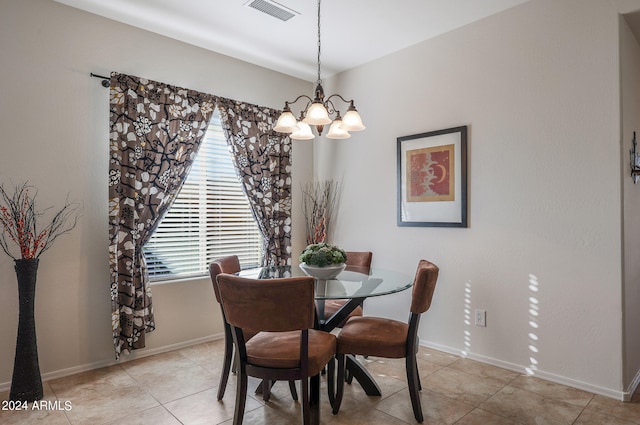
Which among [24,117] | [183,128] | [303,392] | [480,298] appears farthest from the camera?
[183,128]

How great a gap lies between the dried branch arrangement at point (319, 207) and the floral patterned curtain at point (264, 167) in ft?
1.02

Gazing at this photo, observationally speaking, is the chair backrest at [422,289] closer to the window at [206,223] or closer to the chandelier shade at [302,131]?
the chandelier shade at [302,131]

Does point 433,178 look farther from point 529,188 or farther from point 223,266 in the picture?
point 223,266

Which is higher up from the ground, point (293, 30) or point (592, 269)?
point (293, 30)

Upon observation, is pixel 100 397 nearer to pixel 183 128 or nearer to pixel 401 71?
pixel 183 128

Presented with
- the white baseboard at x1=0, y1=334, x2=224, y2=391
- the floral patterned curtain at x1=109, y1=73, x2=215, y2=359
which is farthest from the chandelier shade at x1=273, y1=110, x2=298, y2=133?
the white baseboard at x1=0, y1=334, x2=224, y2=391

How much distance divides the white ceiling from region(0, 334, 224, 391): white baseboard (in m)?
2.76

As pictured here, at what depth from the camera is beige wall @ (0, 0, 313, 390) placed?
272 cm

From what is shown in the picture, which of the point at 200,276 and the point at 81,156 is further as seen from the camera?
the point at 200,276

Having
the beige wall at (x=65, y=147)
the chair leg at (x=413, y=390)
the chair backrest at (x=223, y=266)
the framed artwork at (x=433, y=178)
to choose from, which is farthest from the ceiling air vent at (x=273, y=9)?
the chair leg at (x=413, y=390)

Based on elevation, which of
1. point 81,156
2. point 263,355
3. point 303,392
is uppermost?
point 81,156

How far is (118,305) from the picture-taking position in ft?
10.0

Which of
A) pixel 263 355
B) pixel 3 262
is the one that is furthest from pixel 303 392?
pixel 3 262

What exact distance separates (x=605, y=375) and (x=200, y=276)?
328 centimetres
